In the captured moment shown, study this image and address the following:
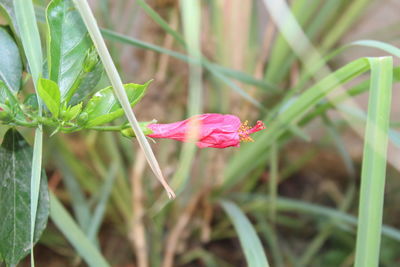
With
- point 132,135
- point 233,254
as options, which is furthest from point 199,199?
point 132,135

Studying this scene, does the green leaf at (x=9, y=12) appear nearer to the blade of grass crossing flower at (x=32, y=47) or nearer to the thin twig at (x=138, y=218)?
the blade of grass crossing flower at (x=32, y=47)

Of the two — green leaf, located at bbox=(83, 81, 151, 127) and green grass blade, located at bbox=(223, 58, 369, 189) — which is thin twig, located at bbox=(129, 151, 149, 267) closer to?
green grass blade, located at bbox=(223, 58, 369, 189)

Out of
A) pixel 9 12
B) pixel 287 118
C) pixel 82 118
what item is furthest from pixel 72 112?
pixel 287 118

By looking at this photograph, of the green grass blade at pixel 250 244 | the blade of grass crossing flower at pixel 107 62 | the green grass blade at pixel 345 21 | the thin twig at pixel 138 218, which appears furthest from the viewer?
the green grass blade at pixel 345 21

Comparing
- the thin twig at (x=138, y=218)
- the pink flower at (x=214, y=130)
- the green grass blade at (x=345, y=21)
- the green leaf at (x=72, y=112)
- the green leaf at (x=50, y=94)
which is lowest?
the thin twig at (x=138, y=218)

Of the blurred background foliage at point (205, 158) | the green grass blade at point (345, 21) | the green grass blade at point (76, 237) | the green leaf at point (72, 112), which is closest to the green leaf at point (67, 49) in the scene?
the green leaf at point (72, 112)

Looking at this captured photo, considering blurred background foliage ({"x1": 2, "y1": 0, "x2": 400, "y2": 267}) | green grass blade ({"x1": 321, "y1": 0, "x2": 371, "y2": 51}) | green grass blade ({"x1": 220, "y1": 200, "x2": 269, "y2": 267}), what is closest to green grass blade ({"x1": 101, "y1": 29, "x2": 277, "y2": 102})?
blurred background foliage ({"x1": 2, "y1": 0, "x2": 400, "y2": 267})

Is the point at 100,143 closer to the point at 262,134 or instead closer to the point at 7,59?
the point at 262,134
